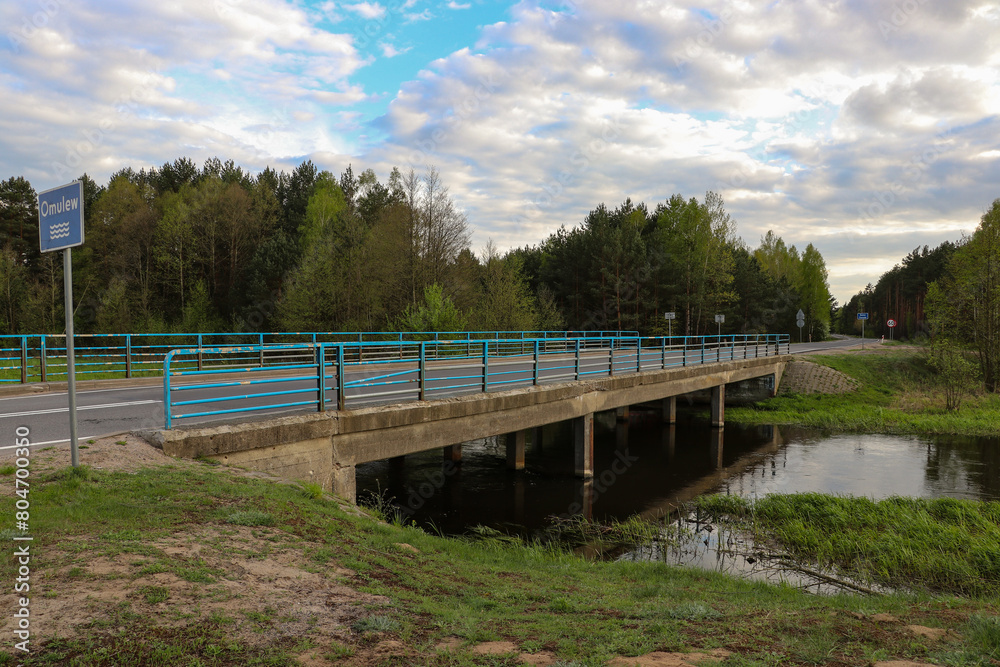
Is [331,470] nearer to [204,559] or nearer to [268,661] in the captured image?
[204,559]

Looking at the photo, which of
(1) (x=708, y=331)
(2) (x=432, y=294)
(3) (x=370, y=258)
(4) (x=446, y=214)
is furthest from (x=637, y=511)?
(1) (x=708, y=331)

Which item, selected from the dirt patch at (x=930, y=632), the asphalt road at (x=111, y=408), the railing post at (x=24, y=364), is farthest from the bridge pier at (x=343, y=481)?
the railing post at (x=24, y=364)

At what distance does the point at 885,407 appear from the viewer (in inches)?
1117

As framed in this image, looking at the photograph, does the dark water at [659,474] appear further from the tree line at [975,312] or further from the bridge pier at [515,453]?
the tree line at [975,312]

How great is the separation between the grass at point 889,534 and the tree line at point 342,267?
61.1ft

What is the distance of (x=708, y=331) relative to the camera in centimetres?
5456

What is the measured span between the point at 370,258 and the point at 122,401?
28.0 m

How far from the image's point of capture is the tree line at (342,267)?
3594 cm

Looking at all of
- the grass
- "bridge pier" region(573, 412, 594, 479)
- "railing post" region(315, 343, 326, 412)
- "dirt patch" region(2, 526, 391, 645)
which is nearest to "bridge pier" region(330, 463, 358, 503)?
"railing post" region(315, 343, 326, 412)

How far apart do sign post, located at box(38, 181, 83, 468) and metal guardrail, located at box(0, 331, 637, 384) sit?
468 cm

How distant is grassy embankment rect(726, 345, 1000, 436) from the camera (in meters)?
24.5

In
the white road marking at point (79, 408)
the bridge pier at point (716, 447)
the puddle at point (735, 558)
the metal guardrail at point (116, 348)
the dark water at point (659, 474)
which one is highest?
the metal guardrail at point (116, 348)

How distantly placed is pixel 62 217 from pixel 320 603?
4.89 m

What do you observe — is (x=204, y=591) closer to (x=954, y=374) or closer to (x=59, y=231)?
(x=59, y=231)
